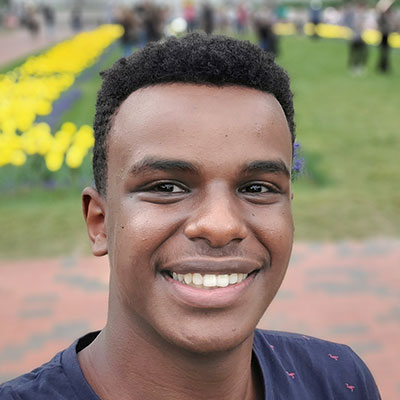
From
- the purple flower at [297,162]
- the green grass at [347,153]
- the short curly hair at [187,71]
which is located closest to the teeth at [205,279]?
the short curly hair at [187,71]

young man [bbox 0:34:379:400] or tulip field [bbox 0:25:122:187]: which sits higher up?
young man [bbox 0:34:379:400]

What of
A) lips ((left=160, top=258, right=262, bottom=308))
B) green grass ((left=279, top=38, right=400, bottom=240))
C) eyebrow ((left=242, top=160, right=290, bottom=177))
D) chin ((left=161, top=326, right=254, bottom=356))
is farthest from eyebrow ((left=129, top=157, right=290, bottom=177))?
green grass ((left=279, top=38, right=400, bottom=240))

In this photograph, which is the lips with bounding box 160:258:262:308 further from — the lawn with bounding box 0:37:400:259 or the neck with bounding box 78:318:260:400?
the lawn with bounding box 0:37:400:259

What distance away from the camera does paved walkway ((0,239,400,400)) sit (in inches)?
187

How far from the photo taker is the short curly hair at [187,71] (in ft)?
5.13

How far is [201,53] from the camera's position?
160 centimetres

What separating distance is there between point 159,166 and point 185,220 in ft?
0.45

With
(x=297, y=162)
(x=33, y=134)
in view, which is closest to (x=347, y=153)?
(x=33, y=134)

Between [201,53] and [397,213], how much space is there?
651cm

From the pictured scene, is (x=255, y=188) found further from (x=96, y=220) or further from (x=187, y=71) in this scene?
(x=96, y=220)

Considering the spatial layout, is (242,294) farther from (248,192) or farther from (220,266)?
(248,192)

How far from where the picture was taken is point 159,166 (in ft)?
4.99

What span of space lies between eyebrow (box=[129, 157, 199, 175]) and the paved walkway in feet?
10.9

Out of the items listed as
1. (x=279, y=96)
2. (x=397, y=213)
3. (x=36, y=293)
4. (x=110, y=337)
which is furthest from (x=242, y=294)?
(x=397, y=213)
